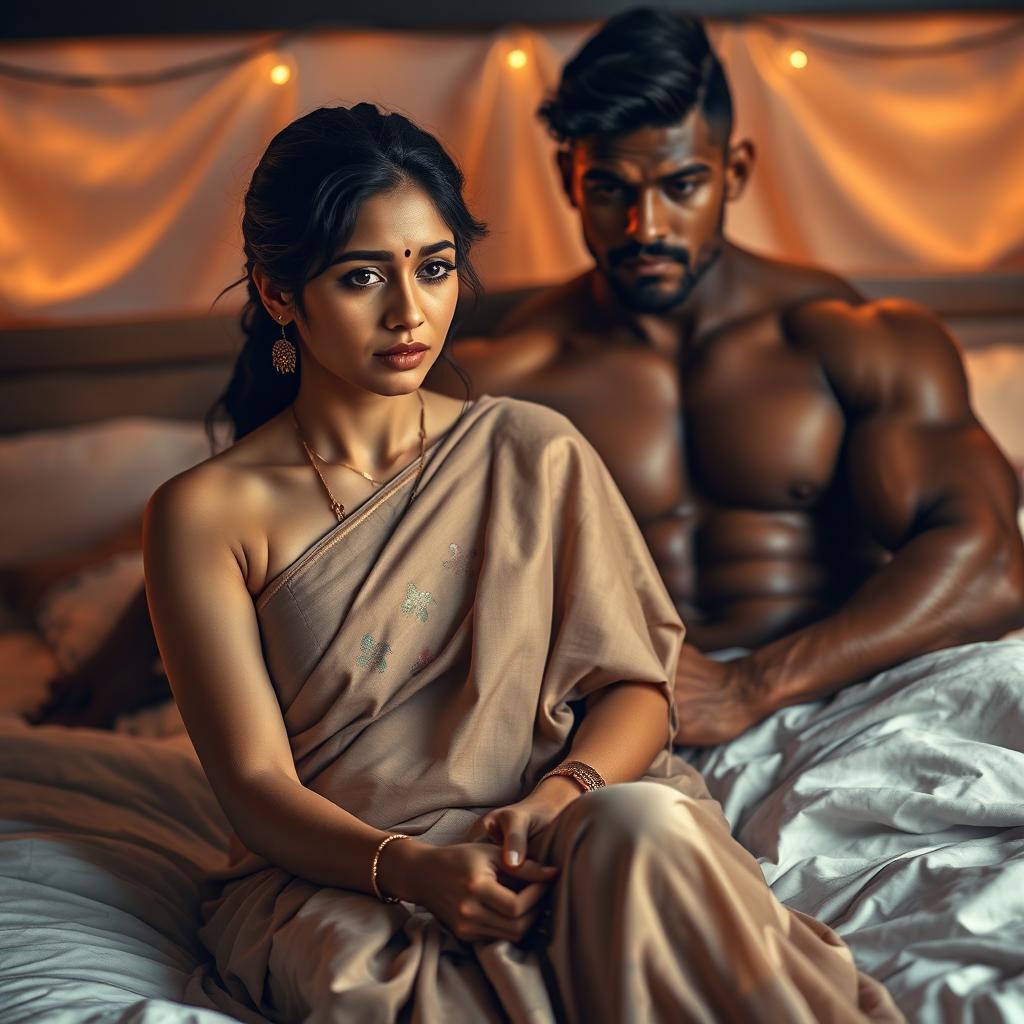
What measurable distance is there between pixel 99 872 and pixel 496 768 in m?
0.61

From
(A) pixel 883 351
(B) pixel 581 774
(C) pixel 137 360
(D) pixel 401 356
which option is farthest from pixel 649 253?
(C) pixel 137 360

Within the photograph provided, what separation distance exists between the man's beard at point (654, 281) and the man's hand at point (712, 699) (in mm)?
703

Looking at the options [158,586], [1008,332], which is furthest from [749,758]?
[1008,332]

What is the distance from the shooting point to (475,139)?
11.4 ft

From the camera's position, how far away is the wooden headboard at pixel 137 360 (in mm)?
3336

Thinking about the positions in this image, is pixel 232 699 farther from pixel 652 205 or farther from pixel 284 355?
pixel 652 205

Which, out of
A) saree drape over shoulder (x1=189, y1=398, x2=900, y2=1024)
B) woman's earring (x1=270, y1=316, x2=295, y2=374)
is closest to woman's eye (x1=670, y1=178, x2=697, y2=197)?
saree drape over shoulder (x1=189, y1=398, x2=900, y2=1024)

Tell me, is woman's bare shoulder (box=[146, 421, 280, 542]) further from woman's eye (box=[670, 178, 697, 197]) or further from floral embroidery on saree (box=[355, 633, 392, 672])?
woman's eye (box=[670, 178, 697, 197])

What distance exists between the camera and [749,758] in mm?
2119

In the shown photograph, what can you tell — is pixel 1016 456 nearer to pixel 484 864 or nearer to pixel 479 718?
pixel 479 718

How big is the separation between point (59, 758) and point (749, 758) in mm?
1140

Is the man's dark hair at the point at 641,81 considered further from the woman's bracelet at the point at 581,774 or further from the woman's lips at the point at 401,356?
the woman's bracelet at the point at 581,774

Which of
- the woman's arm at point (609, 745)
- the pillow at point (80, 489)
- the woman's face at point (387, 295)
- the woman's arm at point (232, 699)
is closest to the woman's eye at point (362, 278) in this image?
the woman's face at point (387, 295)

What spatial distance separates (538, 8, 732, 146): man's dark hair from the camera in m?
2.43
